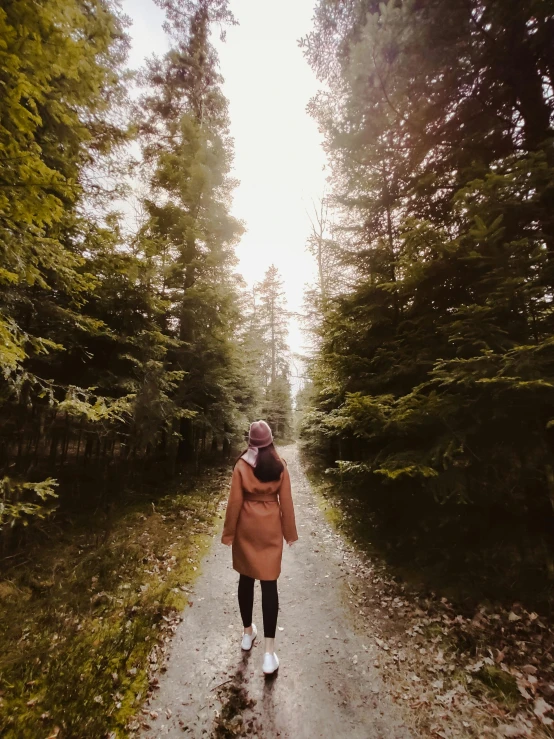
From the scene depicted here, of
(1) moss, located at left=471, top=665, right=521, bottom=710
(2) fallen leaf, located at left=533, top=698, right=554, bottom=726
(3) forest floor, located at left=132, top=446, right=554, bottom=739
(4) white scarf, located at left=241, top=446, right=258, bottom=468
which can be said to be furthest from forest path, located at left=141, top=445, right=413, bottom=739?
(4) white scarf, located at left=241, top=446, right=258, bottom=468

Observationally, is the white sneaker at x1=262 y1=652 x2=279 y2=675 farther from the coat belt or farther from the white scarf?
the white scarf

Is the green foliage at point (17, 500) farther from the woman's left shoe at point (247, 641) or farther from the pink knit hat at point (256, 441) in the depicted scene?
the woman's left shoe at point (247, 641)

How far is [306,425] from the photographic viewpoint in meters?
17.6

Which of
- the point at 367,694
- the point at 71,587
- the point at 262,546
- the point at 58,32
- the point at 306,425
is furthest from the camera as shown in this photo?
the point at 306,425

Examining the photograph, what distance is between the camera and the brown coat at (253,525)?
398cm

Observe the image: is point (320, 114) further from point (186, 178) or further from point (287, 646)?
point (287, 646)

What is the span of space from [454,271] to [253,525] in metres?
5.62

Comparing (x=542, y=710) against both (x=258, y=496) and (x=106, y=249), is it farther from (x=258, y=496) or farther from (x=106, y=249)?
(x=106, y=249)

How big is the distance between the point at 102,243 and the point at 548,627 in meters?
9.36

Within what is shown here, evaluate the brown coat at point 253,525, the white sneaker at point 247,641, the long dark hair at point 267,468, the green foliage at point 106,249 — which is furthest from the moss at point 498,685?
the green foliage at point 106,249

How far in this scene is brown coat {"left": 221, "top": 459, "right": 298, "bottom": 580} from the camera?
3.98 meters

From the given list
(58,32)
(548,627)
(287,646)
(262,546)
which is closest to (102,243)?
(58,32)

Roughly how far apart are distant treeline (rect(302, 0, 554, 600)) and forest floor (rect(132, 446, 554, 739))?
4.39 ft

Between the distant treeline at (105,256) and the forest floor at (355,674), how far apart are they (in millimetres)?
3101
